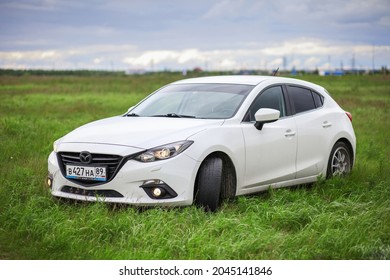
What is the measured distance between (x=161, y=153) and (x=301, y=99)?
9.98 ft

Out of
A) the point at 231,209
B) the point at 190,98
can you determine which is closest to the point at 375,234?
the point at 231,209

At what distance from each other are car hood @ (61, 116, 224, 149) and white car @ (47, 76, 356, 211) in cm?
1

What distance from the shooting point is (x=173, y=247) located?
618 cm

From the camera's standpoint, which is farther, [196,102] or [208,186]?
[196,102]

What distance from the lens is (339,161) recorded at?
9.83 m

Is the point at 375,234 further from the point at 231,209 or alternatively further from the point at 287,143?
the point at 287,143

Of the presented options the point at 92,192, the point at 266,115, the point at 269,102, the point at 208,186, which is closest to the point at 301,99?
the point at 269,102

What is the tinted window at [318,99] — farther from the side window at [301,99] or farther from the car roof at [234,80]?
the car roof at [234,80]

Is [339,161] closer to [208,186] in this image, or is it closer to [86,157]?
[208,186]

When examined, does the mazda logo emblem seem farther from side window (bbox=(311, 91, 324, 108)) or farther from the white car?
side window (bbox=(311, 91, 324, 108))

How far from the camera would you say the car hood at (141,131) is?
7.28 meters
